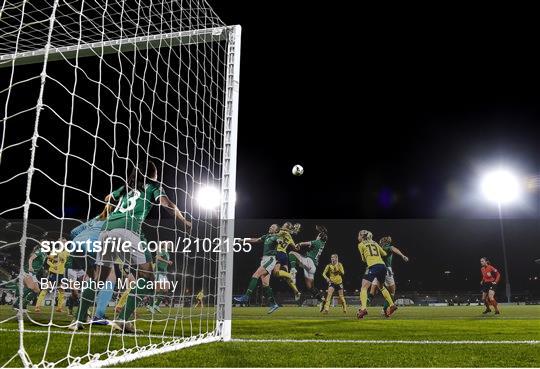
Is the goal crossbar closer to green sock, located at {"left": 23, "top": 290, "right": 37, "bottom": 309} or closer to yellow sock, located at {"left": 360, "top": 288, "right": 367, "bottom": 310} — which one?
green sock, located at {"left": 23, "top": 290, "right": 37, "bottom": 309}

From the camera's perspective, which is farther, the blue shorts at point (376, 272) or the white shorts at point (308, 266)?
the white shorts at point (308, 266)

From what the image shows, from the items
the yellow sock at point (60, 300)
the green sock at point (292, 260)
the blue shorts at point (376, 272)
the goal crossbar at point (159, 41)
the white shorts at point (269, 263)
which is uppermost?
the goal crossbar at point (159, 41)

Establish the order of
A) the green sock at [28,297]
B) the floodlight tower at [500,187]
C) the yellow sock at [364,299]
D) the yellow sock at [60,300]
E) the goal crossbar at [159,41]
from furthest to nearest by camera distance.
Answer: the floodlight tower at [500,187]
the yellow sock at [364,299]
the yellow sock at [60,300]
the green sock at [28,297]
the goal crossbar at [159,41]

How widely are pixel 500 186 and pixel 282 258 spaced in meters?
16.9

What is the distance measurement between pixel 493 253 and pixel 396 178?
5216 millimetres

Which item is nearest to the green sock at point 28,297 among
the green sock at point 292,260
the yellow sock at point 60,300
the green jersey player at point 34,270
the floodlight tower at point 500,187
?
the green jersey player at point 34,270

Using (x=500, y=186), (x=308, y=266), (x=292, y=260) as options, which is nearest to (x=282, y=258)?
(x=292, y=260)

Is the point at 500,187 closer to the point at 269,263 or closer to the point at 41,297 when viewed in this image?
the point at 269,263

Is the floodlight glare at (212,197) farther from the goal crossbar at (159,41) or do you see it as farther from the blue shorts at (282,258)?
the blue shorts at (282,258)

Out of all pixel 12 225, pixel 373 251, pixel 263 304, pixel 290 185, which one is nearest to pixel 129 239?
pixel 373 251

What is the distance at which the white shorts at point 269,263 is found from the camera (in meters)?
11.7

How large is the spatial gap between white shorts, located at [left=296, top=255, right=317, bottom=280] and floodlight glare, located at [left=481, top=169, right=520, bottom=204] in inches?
502

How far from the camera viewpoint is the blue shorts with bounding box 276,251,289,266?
1239 centimetres

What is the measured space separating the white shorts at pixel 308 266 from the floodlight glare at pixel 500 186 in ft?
41.8
